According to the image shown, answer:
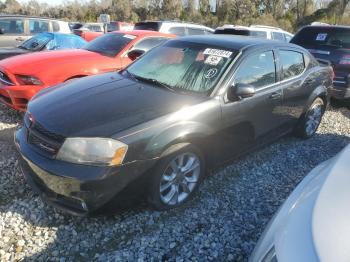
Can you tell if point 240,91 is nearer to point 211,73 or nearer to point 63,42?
point 211,73

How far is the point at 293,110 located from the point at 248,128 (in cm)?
117

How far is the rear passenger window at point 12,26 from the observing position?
33.6ft

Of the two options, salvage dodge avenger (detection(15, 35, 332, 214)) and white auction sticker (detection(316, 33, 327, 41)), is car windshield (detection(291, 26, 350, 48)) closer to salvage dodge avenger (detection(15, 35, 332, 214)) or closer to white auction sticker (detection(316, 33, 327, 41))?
white auction sticker (detection(316, 33, 327, 41))

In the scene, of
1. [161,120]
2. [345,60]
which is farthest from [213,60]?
[345,60]

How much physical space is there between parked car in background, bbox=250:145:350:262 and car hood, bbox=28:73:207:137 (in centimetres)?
151

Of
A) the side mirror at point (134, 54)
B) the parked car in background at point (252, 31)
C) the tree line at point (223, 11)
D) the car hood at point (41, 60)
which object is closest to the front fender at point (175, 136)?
the car hood at point (41, 60)

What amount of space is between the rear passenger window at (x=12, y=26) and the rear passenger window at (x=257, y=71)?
865cm

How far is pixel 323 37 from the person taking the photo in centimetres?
779

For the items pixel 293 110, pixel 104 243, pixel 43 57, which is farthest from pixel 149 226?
pixel 43 57

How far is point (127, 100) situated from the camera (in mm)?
3363

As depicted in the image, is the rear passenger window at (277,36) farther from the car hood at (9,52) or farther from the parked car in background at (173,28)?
the car hood at (9,52)

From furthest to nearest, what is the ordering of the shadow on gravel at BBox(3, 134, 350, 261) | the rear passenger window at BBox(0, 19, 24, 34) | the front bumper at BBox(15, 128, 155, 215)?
the rear passenger window at BBox(0, 19, 24, 34) → the shadow on gravel at BBox(3, 134, 350, 261) → the front bumper at BBox(15, 128, 155, 215)

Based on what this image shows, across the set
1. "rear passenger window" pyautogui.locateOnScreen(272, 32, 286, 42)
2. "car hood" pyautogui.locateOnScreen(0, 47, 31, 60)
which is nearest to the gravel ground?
"car hood" pyautogui.locateOnScreen(0, 47, 31, 60)

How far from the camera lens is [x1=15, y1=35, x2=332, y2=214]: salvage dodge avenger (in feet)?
9.23
